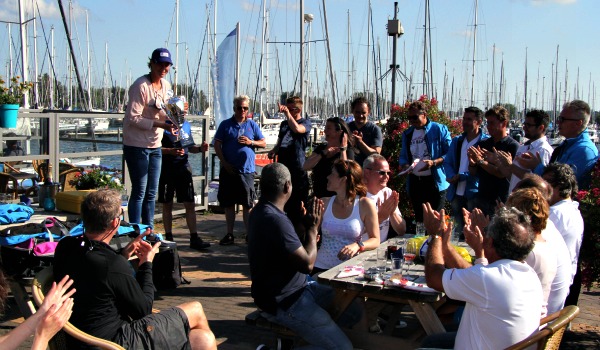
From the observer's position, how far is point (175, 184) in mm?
7789

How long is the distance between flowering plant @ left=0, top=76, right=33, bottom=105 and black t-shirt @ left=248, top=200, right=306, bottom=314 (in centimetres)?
510

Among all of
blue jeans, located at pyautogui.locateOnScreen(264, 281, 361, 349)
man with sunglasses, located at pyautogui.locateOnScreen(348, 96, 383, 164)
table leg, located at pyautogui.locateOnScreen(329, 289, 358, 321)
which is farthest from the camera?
man with sunglasses, located at pyautogui.locateOnScreen(348, 96, 383, 164)

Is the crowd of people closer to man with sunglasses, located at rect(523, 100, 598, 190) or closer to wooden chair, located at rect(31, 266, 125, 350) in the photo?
man with sunglasses, located at rect(523, 100, 598, 190)

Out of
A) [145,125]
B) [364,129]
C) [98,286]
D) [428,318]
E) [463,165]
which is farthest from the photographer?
[364,129]

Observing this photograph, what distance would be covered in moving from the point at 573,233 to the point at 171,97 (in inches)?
175

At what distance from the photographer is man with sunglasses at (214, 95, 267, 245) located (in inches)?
315

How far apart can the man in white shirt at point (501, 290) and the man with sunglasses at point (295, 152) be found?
429 centimetres

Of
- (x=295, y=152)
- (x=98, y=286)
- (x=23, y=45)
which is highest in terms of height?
(x=23, y=45)

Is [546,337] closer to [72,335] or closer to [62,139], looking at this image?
[72,335]

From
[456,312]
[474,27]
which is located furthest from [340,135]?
[474,27]

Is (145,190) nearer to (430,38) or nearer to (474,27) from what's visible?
(430,38)

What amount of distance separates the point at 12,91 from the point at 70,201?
7.46 ft

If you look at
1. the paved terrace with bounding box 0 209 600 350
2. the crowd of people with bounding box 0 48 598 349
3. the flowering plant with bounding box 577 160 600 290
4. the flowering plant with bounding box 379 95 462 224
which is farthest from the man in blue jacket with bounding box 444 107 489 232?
the flowering plant with bounding box 577 160 600 290

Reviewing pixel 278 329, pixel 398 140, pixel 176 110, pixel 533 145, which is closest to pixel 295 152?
pixel 176 110
